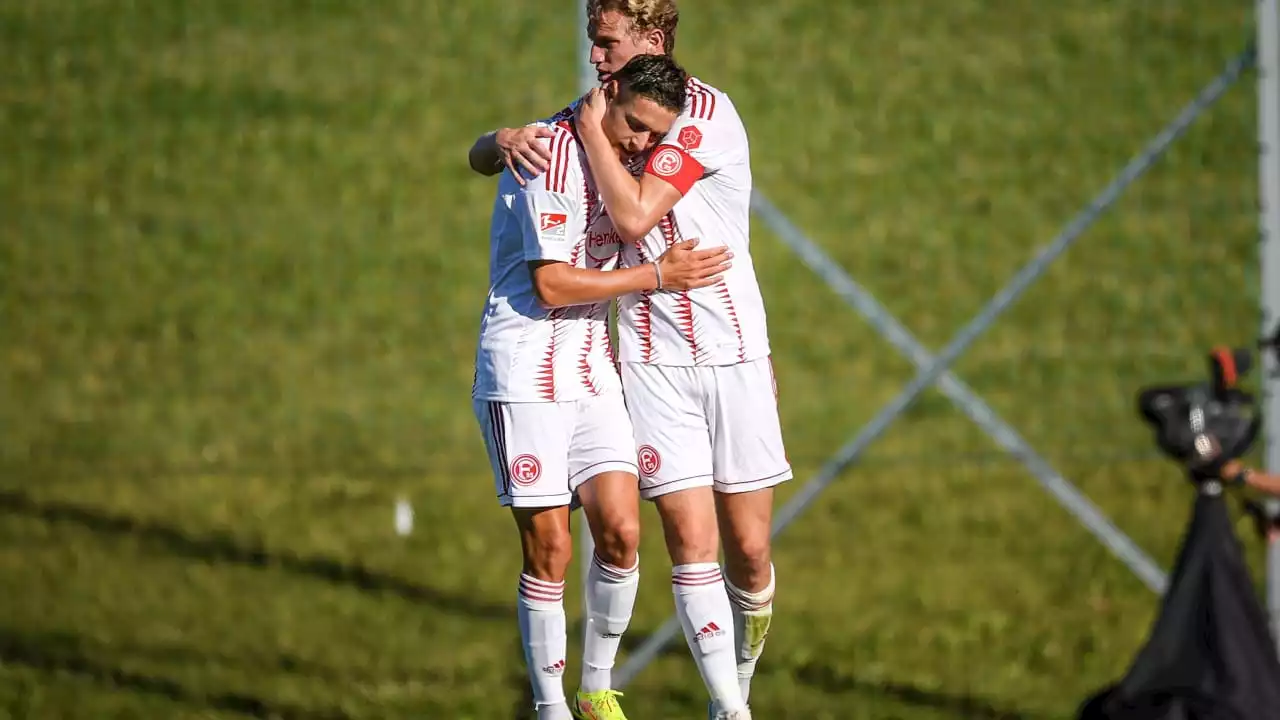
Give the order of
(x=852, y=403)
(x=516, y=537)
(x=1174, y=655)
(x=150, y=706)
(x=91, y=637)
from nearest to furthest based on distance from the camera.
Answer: (x=1174, y=655)
(x=150, y=706)
(x=91, y=637)
(x=516, y=537)
(x=852, y=403)

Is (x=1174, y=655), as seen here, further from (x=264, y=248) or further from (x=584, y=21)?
(x=264, y=248)

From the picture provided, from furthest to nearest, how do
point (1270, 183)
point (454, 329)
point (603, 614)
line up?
point (454, 329), point (1270, 183), point (603, 614)

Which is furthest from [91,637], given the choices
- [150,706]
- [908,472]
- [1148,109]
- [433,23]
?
[1148,109]

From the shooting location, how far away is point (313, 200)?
15.2m

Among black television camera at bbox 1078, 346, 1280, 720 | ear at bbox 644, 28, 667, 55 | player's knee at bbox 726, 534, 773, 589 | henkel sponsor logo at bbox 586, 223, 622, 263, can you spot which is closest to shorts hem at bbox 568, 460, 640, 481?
player's knee at bbox 726, 534, 773, 589

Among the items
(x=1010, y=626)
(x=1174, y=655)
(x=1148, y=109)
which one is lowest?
(x=1010, y=626)

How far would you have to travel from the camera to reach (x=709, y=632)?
6379 millimetres

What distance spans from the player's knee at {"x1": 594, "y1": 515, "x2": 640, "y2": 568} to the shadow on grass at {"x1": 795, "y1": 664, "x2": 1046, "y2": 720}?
2.79 m

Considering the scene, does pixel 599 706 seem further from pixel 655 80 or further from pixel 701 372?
pixel 655 80

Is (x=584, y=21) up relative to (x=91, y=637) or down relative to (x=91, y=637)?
up

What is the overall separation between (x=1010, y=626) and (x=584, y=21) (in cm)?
432

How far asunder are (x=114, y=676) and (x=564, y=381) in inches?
153

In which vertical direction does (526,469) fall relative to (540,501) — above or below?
above

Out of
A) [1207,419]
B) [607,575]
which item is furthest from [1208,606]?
[607,575]
